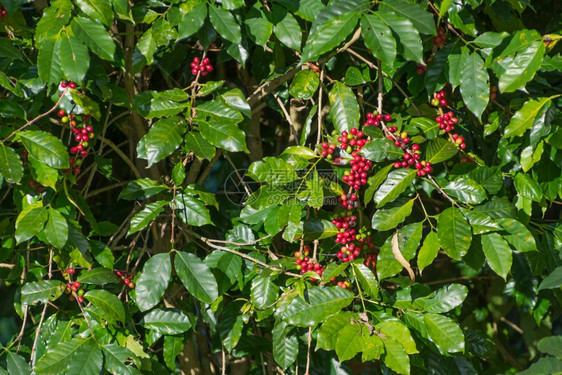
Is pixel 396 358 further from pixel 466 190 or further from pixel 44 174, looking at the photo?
pixel 44 174

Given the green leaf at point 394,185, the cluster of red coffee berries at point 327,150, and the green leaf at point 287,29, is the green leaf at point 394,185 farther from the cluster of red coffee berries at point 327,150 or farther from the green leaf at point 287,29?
the green leaf at point 287,29

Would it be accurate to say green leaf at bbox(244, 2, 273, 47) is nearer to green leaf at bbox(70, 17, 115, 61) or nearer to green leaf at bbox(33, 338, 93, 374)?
green leaf at bbox(70, 17, 115, 61)

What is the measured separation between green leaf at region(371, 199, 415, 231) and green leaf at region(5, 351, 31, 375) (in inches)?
35.5

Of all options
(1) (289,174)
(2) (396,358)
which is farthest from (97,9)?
(2) (396,358)

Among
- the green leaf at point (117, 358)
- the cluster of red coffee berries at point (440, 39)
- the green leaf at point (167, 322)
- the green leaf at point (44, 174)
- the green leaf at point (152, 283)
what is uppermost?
the cluster of red coffee berries at point (440, 39)

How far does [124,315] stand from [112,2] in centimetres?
73

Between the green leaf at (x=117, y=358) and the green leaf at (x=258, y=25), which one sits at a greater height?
the green leaf at (x=258, y=25)

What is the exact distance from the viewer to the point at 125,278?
167cm

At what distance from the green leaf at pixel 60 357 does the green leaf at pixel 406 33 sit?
986mm

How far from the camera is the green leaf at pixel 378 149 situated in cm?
142

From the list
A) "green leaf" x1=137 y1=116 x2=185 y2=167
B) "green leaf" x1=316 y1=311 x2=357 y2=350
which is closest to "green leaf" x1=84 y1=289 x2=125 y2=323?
"green leaf" x1=137 y1=116 x2=185 y2=167

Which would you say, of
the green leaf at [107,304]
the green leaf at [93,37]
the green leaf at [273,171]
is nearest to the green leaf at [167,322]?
the green leaf at [107,304]

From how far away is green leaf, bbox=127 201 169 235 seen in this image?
5.08 feet

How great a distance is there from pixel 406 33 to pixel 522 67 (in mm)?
250
